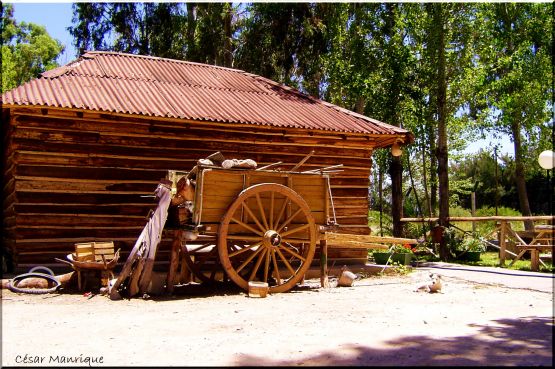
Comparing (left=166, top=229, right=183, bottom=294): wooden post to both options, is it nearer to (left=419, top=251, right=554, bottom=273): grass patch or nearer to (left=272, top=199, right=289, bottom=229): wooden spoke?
(left=272, top=199, right=289, bottom=229): wooden spoke

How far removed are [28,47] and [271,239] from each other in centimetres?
3594

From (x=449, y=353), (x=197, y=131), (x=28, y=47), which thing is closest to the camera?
(x=449, y=353)

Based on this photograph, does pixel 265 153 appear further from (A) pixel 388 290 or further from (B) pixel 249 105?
(A) pixel 388 290

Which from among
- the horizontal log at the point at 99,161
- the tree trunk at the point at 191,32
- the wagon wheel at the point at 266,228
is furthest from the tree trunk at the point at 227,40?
the wagon wheel at the point at 266,228

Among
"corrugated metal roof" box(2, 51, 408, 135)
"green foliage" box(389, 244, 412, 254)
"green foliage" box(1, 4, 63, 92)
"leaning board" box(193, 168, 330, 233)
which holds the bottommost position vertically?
"green foliage" box(389, 244, 412, 254)

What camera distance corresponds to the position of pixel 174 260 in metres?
9.28

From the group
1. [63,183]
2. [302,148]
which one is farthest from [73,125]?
[302,148]

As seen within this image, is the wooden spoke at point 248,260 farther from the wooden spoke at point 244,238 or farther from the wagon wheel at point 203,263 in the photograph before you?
the wagon wheel at point 203,263

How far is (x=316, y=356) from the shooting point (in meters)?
4.96

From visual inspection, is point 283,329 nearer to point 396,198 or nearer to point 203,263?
point 203,263

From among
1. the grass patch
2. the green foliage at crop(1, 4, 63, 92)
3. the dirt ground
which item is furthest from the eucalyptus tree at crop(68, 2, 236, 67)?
the dirt ground

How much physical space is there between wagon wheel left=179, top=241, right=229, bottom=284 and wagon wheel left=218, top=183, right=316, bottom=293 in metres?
0.50

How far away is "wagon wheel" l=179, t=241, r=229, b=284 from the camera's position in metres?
9.98

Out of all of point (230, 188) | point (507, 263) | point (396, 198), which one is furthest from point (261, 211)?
point (396, 198)
